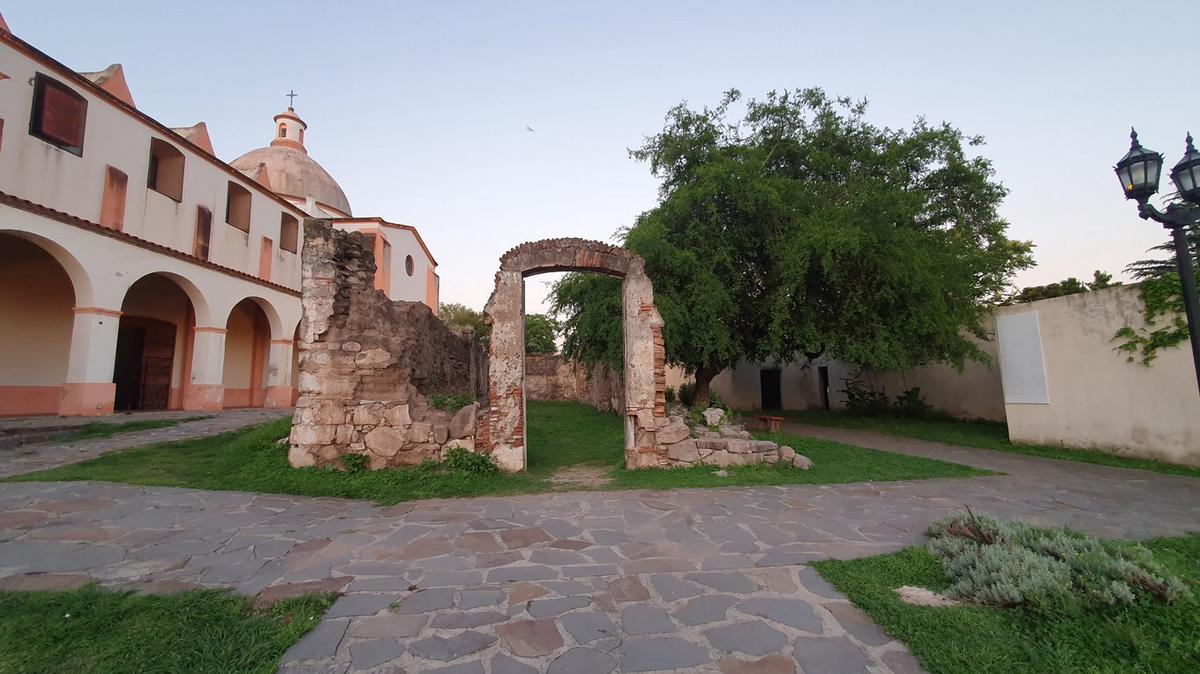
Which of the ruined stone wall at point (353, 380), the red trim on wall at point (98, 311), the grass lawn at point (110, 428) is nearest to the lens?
the ruined stone wall at point (353, 380)

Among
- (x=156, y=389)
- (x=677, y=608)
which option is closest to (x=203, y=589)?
(x=677, y=608)

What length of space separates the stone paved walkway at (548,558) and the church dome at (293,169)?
23.5m

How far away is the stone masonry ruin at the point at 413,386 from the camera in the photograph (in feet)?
23.1

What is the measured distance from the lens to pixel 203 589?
10.7ft

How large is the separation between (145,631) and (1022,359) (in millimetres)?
13982

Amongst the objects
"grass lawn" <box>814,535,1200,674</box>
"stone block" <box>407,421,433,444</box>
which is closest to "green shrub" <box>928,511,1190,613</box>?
"grass lawn" <box>814,535,1200,674</box>

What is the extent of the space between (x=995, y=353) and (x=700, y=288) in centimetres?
1054

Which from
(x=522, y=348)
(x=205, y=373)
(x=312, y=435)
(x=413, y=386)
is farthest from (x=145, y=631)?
(x=205, y=373)

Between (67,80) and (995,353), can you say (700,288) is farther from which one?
(67,80)

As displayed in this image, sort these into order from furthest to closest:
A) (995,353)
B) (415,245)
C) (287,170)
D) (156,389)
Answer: (415,245)
(287,170)
(156,389)
(995,353)

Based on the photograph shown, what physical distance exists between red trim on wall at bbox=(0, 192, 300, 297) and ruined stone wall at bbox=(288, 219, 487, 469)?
8433mm

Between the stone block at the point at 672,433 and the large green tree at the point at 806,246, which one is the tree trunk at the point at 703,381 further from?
the stone block at the point at 672,433

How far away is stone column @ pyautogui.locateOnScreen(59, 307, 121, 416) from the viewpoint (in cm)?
1161

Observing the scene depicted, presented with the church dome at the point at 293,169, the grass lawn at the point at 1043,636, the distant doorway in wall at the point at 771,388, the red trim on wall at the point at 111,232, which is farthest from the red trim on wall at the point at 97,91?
the distant doorway in wall at the point at 771,388
